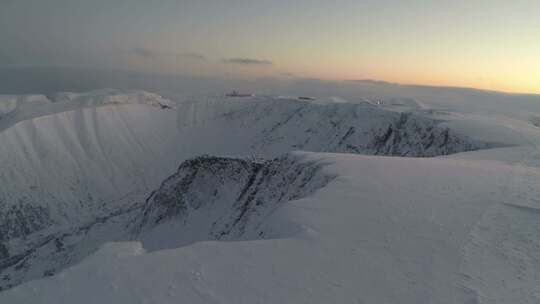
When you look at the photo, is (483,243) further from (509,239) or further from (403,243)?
(403,243)

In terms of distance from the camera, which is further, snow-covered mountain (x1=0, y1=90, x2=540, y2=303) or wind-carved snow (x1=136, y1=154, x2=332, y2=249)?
wind-carved snow (x1=136, y1=154, x2=332, y2=249)

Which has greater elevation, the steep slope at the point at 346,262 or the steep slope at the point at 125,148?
the steep slope at the point at 346,262

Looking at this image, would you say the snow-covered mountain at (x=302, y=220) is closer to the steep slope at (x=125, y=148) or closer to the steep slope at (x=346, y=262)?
the steep slope at (x=346, y=262)

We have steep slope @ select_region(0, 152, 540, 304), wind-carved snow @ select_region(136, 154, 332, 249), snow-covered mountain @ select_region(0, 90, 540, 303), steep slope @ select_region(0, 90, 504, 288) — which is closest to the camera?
steep slope @ select_region(0, 152, 540, 304)

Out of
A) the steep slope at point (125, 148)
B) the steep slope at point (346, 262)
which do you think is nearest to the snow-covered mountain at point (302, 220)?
the steep slope at point (346, 262)

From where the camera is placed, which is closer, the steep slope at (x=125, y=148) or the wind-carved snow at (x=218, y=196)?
the wind-carved snow at (x=218, y=196)

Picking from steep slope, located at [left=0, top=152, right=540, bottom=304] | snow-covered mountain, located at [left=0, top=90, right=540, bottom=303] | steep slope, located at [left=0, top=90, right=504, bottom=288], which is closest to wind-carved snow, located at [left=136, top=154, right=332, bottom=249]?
snow-covered mountain, located at [left=0, top=90, right=540, bottom=303]

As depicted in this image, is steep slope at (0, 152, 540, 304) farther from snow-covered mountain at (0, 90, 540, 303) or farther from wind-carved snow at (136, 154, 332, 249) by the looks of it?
wind-carved snow at (136, 154, 332, 249)

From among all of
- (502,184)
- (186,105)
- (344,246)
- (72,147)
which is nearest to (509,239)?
(344,246)
